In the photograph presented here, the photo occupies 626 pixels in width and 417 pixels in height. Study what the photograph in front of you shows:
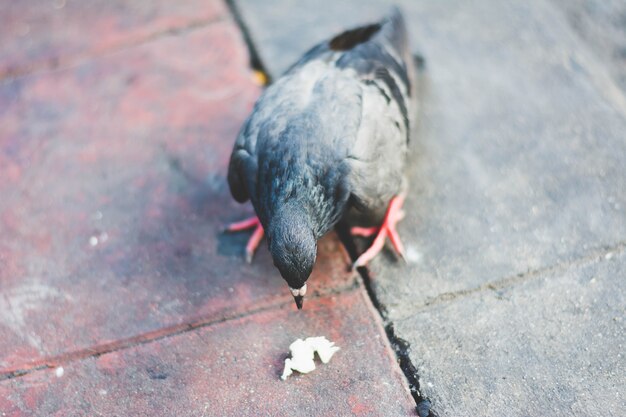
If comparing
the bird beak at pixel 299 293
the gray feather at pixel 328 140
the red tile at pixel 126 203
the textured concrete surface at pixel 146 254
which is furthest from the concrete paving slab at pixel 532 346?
the gray feather at pixel 328 140

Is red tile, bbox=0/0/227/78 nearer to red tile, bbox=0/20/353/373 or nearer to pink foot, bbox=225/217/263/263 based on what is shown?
red tile, bbox=0/20/353/373

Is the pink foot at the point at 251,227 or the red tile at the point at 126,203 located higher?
the pink foot at the point at 251,227

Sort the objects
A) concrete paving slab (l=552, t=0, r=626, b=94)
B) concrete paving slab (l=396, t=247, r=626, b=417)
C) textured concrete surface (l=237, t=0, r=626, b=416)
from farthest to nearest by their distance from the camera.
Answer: concrete paving slab (l=552, t=0, r=626, b=94) → textured concrete surface (l=237, t=0, r=626, b=416) → concrete paving slab (l=396, t=247, r=626, b=417)

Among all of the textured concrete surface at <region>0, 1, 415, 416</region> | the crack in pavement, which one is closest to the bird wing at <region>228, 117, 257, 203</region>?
the textured concrete surface at <region>0, 1, 415, 416</region>

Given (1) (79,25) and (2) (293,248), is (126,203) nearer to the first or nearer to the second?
(2) (293,248)

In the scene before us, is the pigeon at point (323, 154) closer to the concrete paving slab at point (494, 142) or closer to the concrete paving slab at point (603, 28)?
the concrete paving slab at point (494, 142)

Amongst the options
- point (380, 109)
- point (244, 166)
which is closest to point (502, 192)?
point (380, 109)

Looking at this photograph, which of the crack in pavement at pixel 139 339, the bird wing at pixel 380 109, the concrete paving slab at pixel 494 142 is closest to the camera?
the crack in pavement at pixel 139 339
